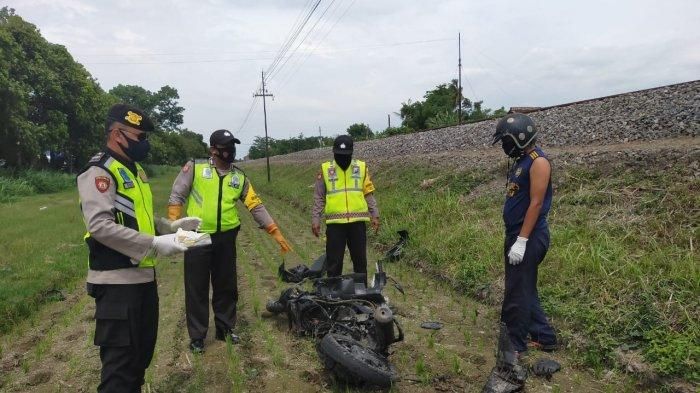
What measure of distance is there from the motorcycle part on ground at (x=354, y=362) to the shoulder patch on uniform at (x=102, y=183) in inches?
70.4

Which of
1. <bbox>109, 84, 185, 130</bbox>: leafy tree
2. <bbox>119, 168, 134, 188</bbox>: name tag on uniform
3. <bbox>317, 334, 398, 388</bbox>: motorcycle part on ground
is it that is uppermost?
<bbox>109, 84, 185, 130</bbox>: leafy tree

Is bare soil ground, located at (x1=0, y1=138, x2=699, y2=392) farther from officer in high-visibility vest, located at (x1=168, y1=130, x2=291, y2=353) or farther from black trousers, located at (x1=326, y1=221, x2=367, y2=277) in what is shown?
black trousers, located at (x1=326, y1=221, x2=367, y2=277)

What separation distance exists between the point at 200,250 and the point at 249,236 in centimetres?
642

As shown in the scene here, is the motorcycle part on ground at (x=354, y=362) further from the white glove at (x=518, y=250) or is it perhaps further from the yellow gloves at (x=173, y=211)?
the yellow gloves at (x=173, y=211)

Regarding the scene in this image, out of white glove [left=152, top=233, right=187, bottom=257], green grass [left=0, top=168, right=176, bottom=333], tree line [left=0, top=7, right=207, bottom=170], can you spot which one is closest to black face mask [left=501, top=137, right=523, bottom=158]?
white glove [left=152, top=233, right=187, bottom=257]

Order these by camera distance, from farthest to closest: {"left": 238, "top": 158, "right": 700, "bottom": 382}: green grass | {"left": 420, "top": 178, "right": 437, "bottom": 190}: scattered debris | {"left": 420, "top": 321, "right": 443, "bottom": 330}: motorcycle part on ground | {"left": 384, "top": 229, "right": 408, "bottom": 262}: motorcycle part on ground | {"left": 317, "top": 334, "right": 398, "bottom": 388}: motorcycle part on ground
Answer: {"left": 420, "top": 178, "right": 437, "bottom": 190}: scattered debris → {"left": 384, "top": 229, "right": 408, "bottom": 262}: motorcycle part on ground → {"left": 420, "top": 321, "right": 443, "bottom": 330}: motorcycle part on ground → {"left": 238, "top": 158, "right": 700, "bottom": 382}: green grass → {"left": 317, "top": 334, "right": 398, "bottom": 388}: motorcycle part on ground

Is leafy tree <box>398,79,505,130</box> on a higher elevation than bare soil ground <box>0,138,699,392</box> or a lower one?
higher

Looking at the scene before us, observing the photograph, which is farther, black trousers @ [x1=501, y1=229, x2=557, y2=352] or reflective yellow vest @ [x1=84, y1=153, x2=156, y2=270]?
black trousers @ [x1=501, y1=229, x2=557, y2=352]

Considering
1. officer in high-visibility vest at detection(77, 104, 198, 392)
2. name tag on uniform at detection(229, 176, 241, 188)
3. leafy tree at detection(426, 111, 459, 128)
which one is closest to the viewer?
officer in high-visibility vest at detection(77, 104, 198, 392)

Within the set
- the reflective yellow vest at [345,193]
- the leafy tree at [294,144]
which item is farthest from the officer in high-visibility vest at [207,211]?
the leafy tree at [294,144]

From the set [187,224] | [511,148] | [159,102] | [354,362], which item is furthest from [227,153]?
[159,102]

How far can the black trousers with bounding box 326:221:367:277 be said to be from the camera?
5105mm

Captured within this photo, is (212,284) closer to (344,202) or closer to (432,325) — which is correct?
(344,202)

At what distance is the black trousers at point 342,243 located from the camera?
511 centimetres
